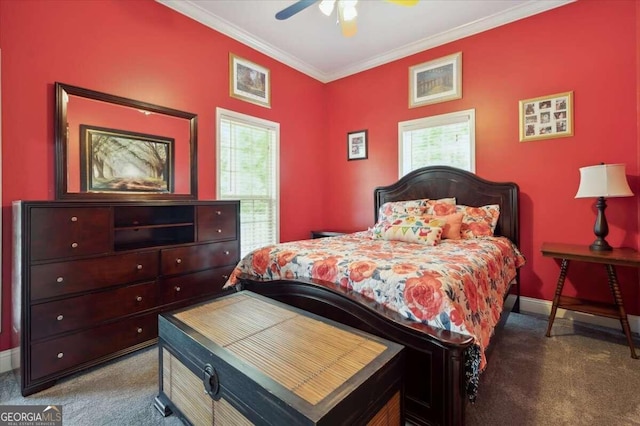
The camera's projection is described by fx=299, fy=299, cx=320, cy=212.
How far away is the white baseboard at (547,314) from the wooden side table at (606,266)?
1.04 ft

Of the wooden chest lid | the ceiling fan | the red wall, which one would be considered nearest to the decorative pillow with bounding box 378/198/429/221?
the red wall

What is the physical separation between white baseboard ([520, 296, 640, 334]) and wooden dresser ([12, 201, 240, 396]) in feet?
10.2

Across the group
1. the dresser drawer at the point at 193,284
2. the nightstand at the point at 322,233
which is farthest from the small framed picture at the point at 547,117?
the dresser drawer at the point at 193,284

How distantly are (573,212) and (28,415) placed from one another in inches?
167

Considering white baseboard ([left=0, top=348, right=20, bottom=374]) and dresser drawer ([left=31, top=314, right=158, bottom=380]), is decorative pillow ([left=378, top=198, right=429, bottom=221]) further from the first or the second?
white baseboard ([left=0, top=348, right=20, bottom=374])

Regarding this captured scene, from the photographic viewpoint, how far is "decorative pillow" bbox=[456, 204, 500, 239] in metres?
2.86

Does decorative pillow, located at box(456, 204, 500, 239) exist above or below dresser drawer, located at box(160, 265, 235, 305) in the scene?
above

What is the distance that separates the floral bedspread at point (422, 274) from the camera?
4.63 ft

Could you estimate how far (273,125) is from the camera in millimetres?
3789

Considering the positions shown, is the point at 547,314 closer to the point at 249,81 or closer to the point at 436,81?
the point at 436,81

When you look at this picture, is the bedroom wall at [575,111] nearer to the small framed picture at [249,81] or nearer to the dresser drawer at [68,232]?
the small framed picture at [249,81]

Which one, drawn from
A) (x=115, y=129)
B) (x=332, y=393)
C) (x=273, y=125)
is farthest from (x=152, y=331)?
(x=273, y=125)

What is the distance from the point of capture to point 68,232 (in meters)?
1.90

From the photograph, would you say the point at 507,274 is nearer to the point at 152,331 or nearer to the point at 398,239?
the point at 398,239
